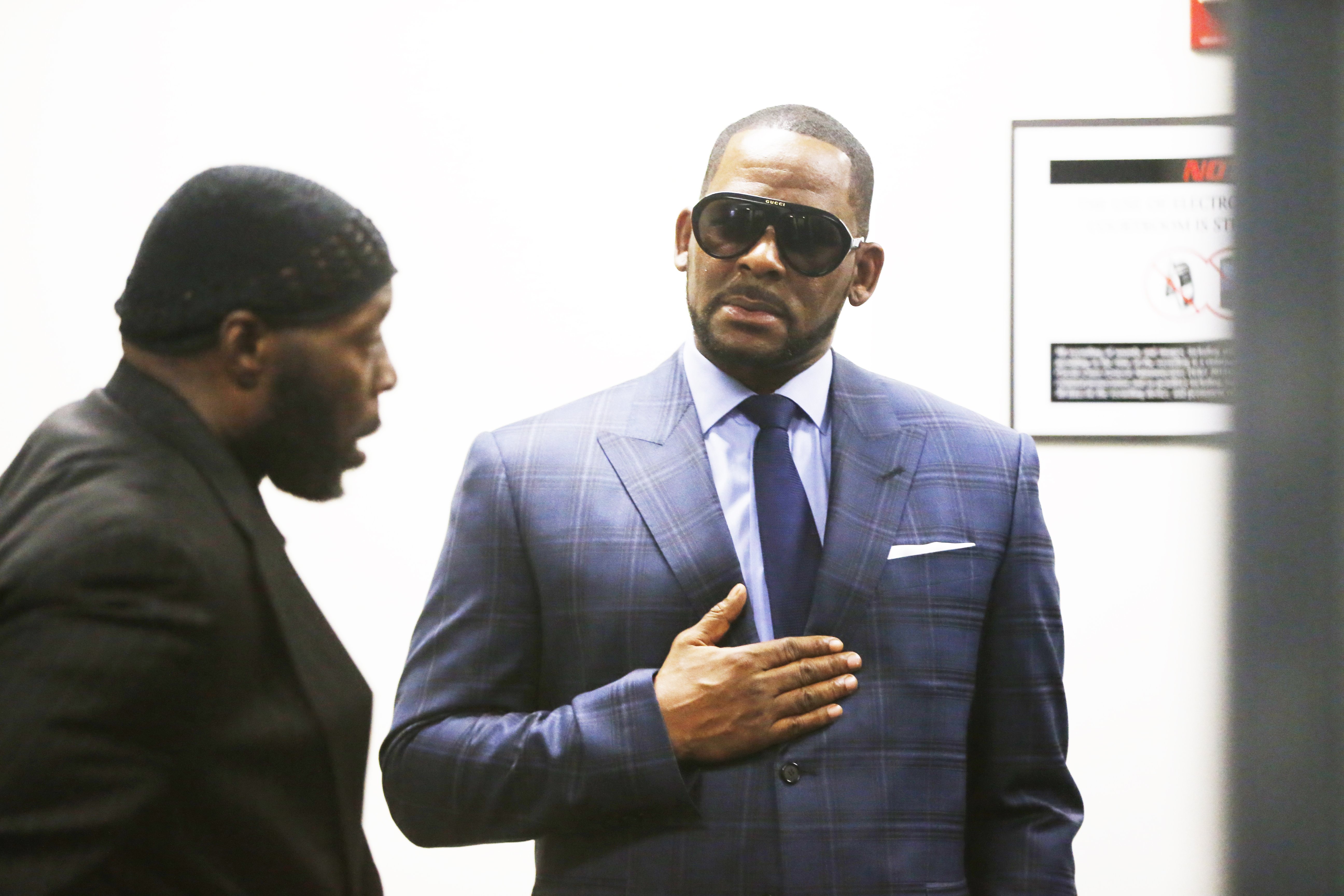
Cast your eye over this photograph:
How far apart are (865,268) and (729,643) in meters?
0.43

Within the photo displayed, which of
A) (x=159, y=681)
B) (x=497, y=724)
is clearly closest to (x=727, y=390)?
(x=497, y=724)

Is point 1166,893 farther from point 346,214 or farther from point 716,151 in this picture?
point 346,214

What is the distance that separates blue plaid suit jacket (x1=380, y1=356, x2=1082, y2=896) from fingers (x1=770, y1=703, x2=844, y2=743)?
10mm

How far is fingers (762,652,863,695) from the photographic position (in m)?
1.02

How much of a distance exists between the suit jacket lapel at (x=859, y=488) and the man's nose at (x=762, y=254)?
17cm

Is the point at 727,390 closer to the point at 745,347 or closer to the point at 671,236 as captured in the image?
the point at 745,347

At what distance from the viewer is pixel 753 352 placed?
112 centimetres

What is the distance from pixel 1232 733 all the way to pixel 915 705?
0.60 metres

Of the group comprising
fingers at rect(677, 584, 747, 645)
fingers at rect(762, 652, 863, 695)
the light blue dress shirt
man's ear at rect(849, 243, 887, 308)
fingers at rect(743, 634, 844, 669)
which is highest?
man's ear at rect(849, 243, 887, 308)

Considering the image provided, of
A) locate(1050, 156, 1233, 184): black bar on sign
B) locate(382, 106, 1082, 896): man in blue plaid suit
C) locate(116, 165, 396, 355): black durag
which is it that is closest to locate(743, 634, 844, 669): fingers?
locate(382, 106, 1082, 896): man in blue plaid suit

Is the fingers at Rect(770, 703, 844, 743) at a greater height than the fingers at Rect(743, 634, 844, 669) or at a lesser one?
lesser

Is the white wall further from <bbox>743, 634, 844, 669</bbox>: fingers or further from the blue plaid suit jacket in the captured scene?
<bbox>743, 634, 844, 669</bbox>: fingers

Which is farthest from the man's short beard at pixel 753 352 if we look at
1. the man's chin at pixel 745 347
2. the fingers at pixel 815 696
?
the fingers at pixel 815 696

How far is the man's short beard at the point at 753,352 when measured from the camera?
1.11m
